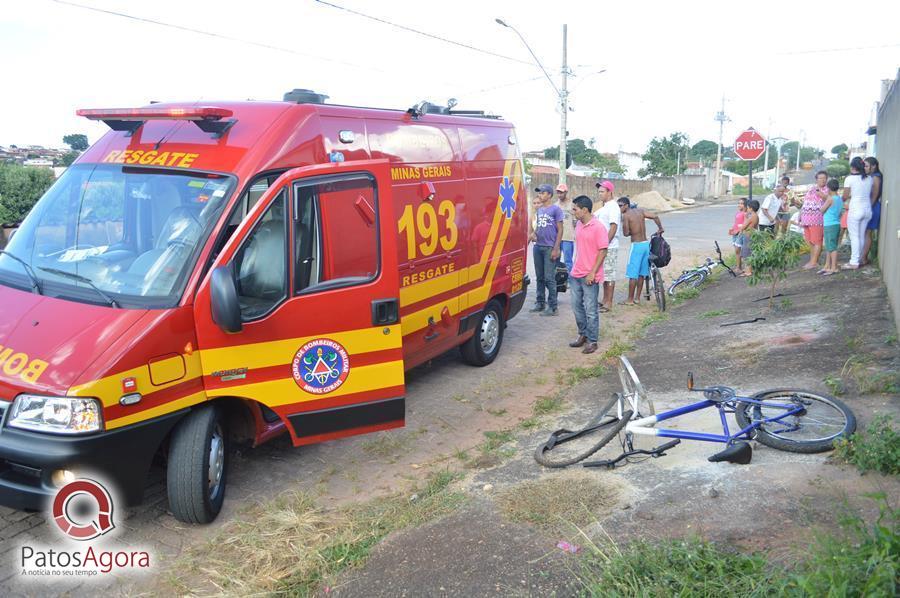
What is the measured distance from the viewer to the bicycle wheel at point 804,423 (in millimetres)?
4406

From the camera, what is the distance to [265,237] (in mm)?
4566

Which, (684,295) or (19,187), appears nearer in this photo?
(684,295)

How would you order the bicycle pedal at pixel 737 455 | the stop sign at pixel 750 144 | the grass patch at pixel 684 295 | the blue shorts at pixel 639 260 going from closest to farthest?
the bicycle pedal at pixel 737 455 → the blue shorts at pixel 639 260 → the grass patch at pixel 684 295 → the stop sign at pixel 750 144

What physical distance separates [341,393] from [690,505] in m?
2.30

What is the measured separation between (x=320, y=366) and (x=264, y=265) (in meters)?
0.76

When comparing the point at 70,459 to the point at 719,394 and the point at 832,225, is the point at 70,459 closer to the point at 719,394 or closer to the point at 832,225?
the point at 719,394

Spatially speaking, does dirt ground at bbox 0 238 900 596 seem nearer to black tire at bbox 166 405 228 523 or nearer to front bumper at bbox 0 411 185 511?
black tire at bbox 166 405 228 523

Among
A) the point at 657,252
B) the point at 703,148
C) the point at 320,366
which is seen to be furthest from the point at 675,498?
the point at 703,148

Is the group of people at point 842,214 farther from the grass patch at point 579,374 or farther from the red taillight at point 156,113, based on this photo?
the red taillight at point 156,113

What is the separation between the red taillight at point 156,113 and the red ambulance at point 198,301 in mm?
13

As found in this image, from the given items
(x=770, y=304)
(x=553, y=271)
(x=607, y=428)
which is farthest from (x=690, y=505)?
(x=553, y=271)

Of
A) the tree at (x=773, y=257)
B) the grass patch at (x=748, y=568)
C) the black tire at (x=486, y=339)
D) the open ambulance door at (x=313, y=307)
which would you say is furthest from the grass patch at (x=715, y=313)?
the grass patch at (x=748, y=568)

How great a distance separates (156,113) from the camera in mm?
4633

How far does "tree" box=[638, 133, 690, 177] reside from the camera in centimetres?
5741
